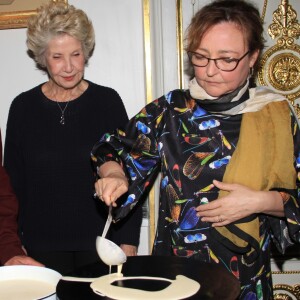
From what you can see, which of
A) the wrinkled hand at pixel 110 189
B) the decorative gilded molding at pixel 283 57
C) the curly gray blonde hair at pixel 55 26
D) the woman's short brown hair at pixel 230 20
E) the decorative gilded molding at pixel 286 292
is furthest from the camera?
the decorative gilded molding at pixel 286 292

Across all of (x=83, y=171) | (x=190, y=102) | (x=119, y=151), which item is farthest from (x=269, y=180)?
(x=83, y=171)

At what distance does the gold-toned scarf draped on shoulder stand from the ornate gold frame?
1.25 metres

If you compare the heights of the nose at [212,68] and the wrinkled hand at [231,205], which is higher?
the nose at [212,68]

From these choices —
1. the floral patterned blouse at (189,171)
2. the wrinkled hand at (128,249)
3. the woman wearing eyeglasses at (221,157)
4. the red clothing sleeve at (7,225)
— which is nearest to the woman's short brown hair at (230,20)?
the woman wearing eyeglasses at (221,157)

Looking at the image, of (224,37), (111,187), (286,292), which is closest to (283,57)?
(224,37)

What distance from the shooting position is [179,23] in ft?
7.46

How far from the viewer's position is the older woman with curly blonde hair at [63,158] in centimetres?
190

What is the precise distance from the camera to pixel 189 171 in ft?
4.76

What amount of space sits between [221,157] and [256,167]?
0.34 feet

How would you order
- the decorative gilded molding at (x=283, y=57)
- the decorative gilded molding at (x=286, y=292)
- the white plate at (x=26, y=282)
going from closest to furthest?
the white plate at (x=26, y=282) < the decorative gilded molding at (x=283, y=57) < the decorative gilded molding at (x=286, y=292)

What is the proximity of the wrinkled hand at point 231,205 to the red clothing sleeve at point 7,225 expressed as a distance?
0.55 meters

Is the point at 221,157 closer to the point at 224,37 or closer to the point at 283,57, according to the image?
the point at 224,37

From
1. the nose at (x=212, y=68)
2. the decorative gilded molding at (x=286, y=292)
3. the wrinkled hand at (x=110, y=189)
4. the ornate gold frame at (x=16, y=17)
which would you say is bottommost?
the decorative gilded molding at (x=286, y=292)

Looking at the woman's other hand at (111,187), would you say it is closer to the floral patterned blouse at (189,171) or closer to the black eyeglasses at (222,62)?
the floral patterned blouse at (189,171)
